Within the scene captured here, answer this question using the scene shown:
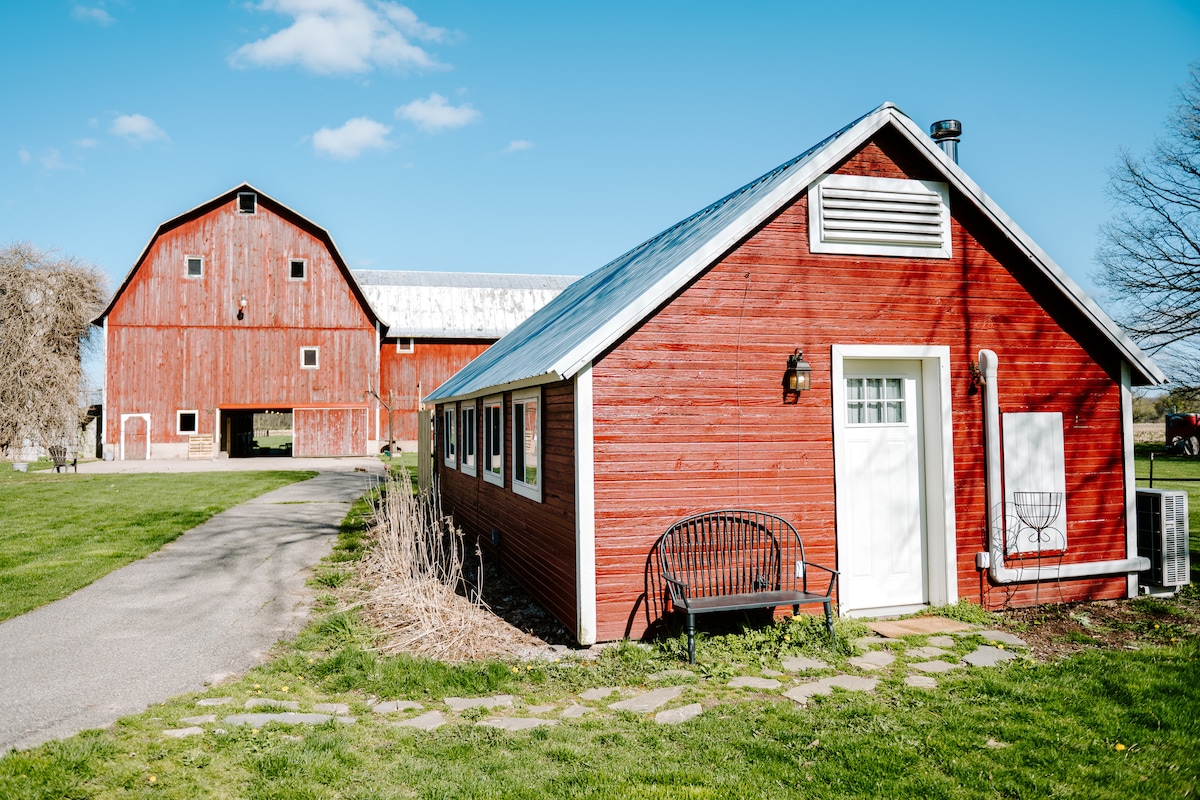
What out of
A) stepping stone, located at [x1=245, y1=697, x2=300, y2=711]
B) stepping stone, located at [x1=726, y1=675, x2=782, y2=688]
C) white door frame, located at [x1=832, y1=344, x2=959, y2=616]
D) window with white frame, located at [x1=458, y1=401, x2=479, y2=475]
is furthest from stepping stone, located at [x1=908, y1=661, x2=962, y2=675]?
window with white frame, located at [x1=458, y1=401, x2=479, y2=475]

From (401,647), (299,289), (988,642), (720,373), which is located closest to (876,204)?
(720,373)

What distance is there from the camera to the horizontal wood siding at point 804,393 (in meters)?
6.86

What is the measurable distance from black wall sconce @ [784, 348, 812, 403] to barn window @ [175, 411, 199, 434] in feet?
95.6

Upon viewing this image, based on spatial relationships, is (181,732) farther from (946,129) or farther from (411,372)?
(411,372)

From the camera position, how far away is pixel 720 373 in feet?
23.5

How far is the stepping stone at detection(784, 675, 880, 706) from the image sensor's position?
5.45 metres

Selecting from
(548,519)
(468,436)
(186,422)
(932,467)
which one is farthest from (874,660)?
(186,422)

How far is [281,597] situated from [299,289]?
24.7m

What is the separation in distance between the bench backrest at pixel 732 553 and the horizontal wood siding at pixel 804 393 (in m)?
0.13

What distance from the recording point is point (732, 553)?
7.05m

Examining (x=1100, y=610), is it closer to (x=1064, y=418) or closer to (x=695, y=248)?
(x=1064, y=418)

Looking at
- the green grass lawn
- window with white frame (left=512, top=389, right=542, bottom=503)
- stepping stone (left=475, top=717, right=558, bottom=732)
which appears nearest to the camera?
stepping stone (left=475, top=717, right=558, bottom=732)

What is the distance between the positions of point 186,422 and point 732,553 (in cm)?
2937

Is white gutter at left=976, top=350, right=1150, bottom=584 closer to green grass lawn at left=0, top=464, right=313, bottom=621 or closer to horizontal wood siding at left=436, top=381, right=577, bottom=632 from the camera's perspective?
horizontal wood siding at left=436, top=381, right=577, bottom=632
